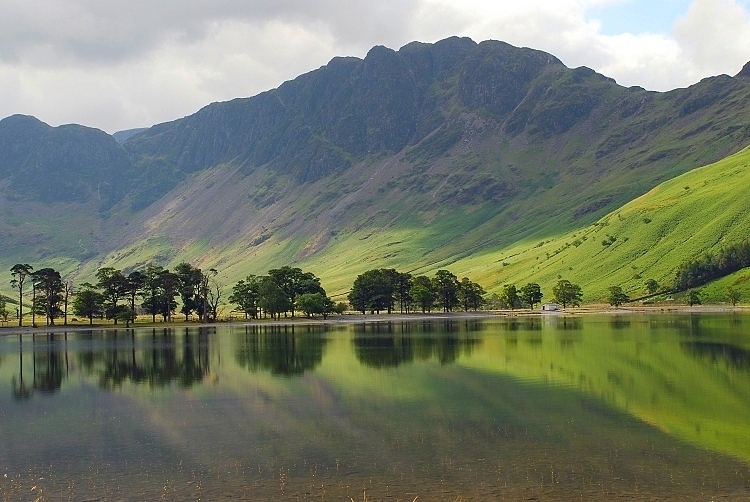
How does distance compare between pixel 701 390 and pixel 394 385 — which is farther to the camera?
pixel 394 385

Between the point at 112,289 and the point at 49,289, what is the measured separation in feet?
49.3

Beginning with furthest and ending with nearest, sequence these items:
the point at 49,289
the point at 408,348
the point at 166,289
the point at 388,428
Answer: the point at 166,289, the point at 49,289, the point at 408,348, the point at 388,428

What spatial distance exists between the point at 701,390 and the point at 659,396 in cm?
436

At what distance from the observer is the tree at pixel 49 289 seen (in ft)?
580

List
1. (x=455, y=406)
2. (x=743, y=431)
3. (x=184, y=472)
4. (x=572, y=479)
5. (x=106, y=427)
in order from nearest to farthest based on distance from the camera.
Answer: (x=572, y=479) < (x=184, y=472) < (x=743, y=431) < (x=106, y=427) < (x=455, y=406)

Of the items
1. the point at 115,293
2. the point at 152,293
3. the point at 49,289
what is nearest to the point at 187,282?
the point at 152,293

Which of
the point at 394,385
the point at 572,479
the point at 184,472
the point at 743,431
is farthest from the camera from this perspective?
the point at 394,385

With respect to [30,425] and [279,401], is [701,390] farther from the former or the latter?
[30,425]

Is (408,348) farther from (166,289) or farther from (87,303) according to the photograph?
(87,303)

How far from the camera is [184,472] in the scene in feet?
110

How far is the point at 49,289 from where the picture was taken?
17900 cm

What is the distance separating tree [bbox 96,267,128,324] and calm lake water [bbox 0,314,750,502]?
105m

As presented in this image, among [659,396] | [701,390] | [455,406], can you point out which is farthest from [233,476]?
[701,390]

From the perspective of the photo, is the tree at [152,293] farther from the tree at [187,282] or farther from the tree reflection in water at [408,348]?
the tree reflection in water at [408,348]
